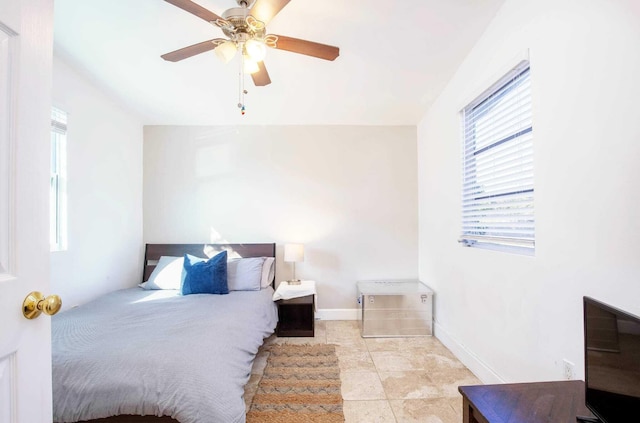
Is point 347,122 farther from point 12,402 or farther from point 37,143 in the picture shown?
point 12,402

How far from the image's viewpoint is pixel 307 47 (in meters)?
1.70

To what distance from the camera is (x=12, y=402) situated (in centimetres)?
69

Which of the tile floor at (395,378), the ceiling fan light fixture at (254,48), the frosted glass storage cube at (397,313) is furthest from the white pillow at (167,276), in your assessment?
the ceiling fan light fixture at (254,48)

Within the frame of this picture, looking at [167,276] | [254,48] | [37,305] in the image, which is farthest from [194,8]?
[167,276]

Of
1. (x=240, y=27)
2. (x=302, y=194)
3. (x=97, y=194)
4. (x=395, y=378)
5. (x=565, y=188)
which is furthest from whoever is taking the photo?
(x=302, y=194)

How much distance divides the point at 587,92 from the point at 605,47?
0.57 feet

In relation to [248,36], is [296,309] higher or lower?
lower

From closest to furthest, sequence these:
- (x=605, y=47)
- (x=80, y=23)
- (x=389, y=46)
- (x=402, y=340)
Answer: (x=605, y=47)
(x=80, y=23)
(x=389, y=46)
(x=402, y=340)

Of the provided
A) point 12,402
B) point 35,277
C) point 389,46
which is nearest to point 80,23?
point 35,277

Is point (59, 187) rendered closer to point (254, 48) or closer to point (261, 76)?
point (261, 76)

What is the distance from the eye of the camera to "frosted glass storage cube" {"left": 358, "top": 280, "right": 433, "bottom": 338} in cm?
299

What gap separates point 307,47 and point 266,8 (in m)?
0.35

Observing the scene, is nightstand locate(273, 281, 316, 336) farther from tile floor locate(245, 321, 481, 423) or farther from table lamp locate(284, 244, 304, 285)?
A: table lamp locate(284, 244, 304, 285)

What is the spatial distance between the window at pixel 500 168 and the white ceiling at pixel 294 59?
1.64 ft
